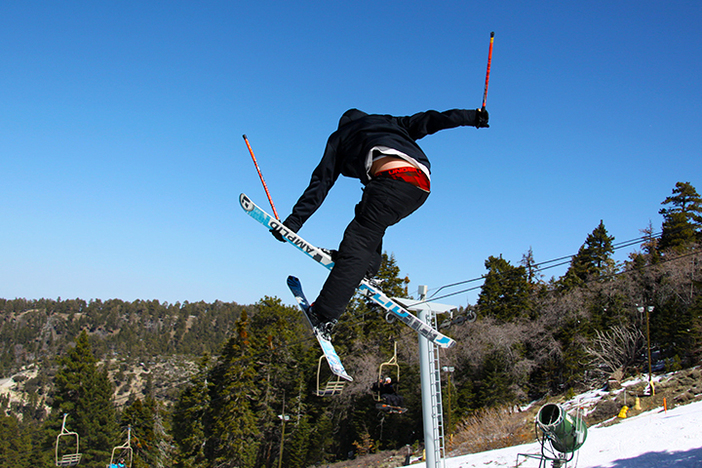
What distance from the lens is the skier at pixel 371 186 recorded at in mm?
3141

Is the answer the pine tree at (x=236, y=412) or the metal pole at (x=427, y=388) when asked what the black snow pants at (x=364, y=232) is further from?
the pine tree at (x=236, y=412)

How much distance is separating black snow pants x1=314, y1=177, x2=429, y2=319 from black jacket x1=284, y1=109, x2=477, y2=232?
0.66 ft

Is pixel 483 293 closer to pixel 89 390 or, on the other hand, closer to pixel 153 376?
pixel 89 390

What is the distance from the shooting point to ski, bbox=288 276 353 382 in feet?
11.7

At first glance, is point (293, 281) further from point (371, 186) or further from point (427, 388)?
point (427, 388)

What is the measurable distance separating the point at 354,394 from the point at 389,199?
49648 millimetres

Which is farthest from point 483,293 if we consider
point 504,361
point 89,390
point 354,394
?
point 89,390

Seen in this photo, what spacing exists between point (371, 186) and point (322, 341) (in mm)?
1272

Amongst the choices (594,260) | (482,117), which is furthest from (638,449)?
(594,260)

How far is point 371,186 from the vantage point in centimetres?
316

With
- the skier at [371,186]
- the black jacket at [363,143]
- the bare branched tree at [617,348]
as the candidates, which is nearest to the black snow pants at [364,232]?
the skier at [371,186]

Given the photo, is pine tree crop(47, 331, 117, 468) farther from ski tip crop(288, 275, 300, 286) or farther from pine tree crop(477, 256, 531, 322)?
ski tip crop(288, 275, 300, 286)

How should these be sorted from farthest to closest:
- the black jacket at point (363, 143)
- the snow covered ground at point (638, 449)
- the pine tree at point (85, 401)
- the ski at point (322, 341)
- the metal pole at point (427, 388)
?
the pine tree at point (85, 401) < the snow covered ground at point (638, 449) < the metal pole at point (427, 388) < the ski at point (322, 341) < the black jacket at point (363, 143)

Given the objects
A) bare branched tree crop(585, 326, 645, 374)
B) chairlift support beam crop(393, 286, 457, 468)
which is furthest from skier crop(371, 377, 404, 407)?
bare branched tree crop(585, 326, 645, 374)
